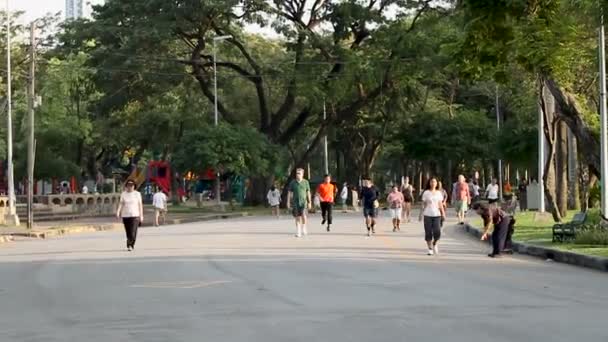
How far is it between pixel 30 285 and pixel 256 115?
5688 cm

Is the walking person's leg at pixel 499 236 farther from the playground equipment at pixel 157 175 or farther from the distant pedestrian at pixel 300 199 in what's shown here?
the playground equipment at pixel 157 175

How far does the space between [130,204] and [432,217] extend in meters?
7.05

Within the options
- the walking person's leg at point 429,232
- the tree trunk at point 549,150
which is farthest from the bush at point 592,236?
the tree trunk at point 549,150

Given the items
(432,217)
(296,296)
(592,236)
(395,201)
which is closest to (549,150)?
(395,201)

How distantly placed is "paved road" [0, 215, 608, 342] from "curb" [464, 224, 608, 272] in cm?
58

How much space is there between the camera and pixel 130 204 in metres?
23.6

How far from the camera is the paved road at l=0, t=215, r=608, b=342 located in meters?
10.4

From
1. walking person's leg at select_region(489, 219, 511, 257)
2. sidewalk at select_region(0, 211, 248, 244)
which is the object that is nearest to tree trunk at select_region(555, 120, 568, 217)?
walking person's leg at select_region(489, 219, 511, 257)

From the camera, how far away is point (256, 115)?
238ft

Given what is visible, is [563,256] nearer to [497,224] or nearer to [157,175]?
[497,224]

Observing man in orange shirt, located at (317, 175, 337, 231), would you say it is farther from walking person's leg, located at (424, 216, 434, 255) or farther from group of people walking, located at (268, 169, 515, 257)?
walking person's leg, located at (424, 216, 434, 255)

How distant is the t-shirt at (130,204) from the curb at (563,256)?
8.80 metres

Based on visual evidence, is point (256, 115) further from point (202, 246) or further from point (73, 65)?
point (202, 246)

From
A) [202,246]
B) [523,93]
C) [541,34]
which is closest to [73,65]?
[523,93]
